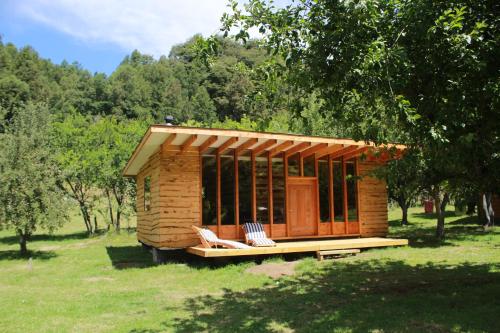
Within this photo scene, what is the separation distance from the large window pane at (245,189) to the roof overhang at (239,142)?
629 millimetres

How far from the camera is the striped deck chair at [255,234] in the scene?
1172 centimetres

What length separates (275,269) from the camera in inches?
393

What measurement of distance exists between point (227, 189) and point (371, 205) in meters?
5.24

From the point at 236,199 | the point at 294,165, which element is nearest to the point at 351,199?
the point at 294,165

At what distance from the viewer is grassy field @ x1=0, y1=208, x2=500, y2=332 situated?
5.66 meters

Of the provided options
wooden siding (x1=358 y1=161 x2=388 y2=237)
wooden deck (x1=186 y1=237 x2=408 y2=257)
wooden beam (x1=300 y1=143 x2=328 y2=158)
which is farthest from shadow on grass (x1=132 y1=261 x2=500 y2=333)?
wooden siding (x1=358 y1=161 x2=388 y2=237)

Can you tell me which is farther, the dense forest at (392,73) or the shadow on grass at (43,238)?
the shadow on grass at (43,238)

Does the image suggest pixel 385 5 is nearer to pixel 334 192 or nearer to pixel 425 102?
pixel 425 102

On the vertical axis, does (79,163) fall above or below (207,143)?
above

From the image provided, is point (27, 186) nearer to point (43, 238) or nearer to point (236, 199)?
point (236, 199)

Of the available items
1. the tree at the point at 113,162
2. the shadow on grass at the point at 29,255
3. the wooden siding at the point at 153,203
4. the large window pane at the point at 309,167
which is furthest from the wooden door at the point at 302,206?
the tree at the point at 113,162

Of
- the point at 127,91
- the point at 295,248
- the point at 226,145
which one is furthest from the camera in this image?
the point at 127,91

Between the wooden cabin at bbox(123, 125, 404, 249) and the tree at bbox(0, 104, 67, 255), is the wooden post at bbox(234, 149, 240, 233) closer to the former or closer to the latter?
the wooden cabin at bbox(123, 125, 404, 249)

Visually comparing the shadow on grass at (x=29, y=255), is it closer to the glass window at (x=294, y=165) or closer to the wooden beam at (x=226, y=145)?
the wooden beam at (x=226, y=145)
